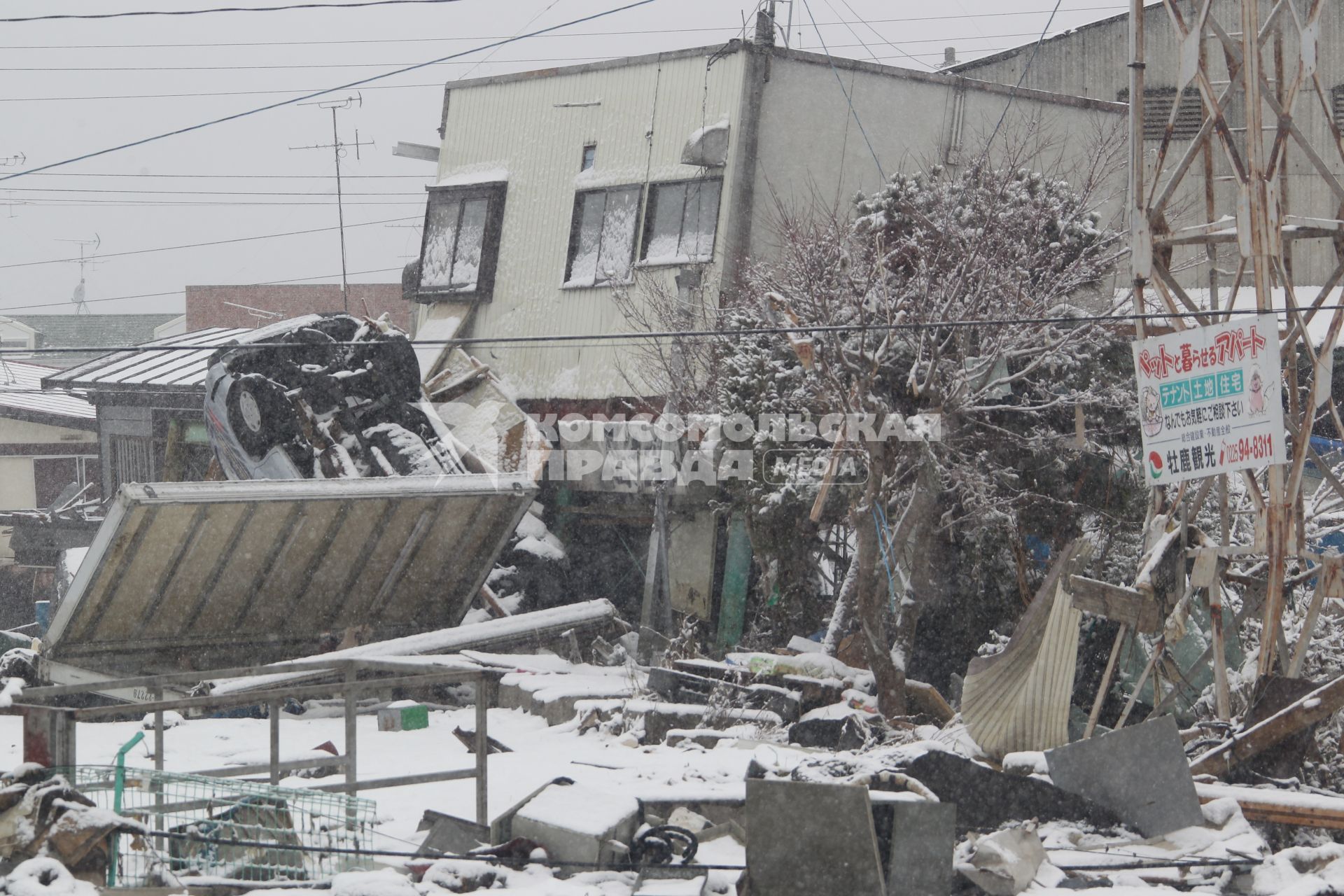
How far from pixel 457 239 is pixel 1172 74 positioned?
12923 mm

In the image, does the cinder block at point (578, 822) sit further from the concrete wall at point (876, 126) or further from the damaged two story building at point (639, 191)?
the concrete wall at point (876, 126)

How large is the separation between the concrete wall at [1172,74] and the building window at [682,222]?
27.9ft

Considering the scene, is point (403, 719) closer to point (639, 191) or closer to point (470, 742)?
point (470, 742)

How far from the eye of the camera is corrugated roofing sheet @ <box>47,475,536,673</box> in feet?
35.5

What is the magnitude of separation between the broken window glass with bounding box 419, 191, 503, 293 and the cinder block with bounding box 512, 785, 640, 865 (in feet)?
44.6

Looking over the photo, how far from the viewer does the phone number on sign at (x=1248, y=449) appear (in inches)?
299

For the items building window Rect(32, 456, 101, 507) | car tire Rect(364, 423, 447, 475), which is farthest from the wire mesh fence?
building window Rect(32, 456, 101, 507)

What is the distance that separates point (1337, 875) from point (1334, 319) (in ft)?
12.7

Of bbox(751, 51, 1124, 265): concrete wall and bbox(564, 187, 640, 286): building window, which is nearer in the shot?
bbox(751, 51, 1124, 265): concrete wall

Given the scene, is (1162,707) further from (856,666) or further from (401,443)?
(401,443)

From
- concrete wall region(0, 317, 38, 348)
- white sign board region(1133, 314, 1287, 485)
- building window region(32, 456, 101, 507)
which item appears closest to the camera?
white sign board region(1133, 314, 1287, 485)

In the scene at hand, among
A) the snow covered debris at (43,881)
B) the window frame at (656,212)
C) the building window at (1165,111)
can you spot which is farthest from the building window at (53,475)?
the snow covered debris at (43,881)

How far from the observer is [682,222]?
1759 cm

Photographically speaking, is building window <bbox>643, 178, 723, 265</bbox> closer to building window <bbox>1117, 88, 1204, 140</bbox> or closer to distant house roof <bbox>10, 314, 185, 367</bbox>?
building window <bbox>1117, 88, 1204, 140</bbox>
